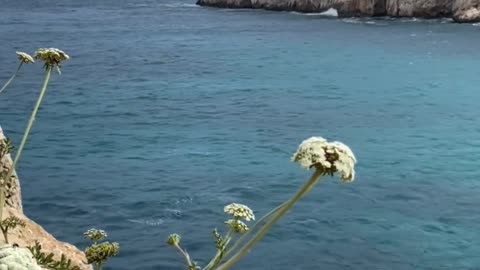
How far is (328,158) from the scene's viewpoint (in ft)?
Result: 7.09

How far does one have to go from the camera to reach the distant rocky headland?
63594 mm

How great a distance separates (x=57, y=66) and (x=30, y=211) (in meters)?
12.0

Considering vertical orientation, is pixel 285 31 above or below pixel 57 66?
above

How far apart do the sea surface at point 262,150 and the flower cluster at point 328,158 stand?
32.6ft

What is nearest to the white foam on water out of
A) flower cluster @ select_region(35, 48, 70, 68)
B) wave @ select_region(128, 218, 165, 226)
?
wave @ select_region(128, 218, 165, 226)

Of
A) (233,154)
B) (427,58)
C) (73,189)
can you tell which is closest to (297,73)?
(427,58)

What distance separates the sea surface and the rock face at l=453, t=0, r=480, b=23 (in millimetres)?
18981

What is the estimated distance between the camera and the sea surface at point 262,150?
13.2m

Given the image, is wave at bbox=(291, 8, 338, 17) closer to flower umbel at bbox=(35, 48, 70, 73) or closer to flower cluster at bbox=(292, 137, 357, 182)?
flower umbel at bbox=(35, 48, 70, 73)

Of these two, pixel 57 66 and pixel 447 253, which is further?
pixel 447 253

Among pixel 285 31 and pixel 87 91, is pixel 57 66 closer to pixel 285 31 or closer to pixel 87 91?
pixel 87 91

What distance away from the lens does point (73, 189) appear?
16547mm

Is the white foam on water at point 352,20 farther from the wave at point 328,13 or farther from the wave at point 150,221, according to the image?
the wave at point 150,221

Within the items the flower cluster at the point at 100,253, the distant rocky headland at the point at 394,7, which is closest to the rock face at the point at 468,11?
the distant rocky headland at the point at 394,7
